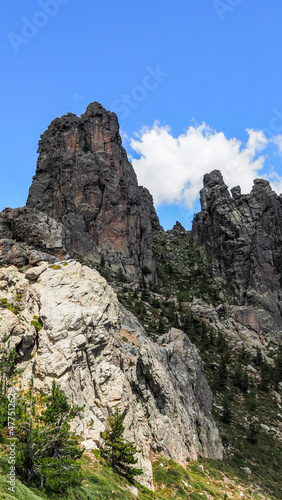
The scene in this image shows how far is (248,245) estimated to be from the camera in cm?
10475

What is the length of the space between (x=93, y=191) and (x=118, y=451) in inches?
3340

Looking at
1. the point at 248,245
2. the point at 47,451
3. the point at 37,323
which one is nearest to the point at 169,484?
→ the point at 47,451

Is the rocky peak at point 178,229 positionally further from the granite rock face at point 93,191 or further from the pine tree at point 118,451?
the pine tree at point 118,451

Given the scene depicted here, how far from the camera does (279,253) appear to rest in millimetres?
106438

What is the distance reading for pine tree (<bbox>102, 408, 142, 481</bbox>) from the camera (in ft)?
57.6

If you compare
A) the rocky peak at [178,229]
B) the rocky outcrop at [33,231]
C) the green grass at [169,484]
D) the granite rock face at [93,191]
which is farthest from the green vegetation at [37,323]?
the rocky peak at [178,229]

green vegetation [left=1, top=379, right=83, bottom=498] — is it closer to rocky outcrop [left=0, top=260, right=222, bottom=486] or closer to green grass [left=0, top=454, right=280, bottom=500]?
green grass [left=0, top=454, right=280, bottom=500]

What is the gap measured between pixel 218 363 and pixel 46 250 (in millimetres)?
36165

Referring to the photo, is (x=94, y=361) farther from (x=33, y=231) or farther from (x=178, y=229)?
(x=178, y=229)

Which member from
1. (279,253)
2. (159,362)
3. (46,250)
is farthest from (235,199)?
(159,362)

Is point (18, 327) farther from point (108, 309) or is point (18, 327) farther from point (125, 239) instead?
point (125, 239)

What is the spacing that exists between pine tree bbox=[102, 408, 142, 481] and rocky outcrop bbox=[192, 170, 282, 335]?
7230cm

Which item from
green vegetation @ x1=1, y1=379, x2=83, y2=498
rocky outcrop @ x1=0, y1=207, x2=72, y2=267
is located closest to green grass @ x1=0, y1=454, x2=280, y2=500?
green vegetation @ x1=1, y1=379, x2=83, y2=498

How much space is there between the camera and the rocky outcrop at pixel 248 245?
92.6 m
